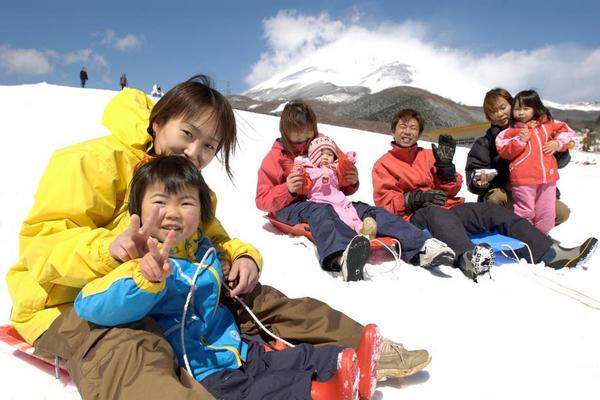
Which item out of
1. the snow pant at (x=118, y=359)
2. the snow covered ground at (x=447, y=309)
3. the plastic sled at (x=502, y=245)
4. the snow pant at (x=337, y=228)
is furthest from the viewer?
the plastic sled at (x=502, y=245)

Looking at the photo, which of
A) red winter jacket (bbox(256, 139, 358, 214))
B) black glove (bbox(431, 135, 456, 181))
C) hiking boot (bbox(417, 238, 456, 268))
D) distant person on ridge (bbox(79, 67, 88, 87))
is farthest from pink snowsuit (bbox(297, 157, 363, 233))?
distant person on ridge (bbox(79, 67, 88, 87))

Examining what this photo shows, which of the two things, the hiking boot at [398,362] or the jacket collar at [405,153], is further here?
the jacket collar at [405,153]

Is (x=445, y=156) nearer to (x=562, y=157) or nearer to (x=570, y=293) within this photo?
(x=562, y=157)

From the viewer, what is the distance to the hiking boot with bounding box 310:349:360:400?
1.28 meters

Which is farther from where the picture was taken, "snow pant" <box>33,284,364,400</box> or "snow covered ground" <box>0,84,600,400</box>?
"snow covered ground" <box>0,84,600,400</box>

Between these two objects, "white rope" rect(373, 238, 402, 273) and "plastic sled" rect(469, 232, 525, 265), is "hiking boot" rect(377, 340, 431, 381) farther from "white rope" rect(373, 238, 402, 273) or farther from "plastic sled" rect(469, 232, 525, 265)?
"plastic sled" rect(469, 232, 525, 265)

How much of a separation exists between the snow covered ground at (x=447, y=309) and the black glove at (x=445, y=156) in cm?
90

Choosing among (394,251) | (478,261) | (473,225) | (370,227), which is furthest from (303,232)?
(473,225)

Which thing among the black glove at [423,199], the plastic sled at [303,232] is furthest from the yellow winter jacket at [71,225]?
the black glove at [423,199]

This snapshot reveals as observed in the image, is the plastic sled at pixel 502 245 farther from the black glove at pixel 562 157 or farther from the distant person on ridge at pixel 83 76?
the distant person on ridge at pixel 83 76

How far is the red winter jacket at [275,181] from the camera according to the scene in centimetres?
346

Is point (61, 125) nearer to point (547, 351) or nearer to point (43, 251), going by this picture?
point (43, 251)

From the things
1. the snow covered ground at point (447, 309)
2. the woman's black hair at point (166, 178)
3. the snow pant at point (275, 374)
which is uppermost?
the woman's black hair at point (166, 178)

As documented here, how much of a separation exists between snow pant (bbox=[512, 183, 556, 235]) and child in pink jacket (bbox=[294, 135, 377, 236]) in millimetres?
1242
